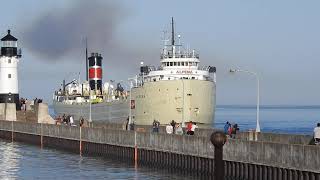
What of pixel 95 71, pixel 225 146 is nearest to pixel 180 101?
pixel 95 71

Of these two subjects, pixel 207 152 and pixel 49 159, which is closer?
pixel 207 152

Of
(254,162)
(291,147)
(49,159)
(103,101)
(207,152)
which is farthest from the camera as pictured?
(103,101)

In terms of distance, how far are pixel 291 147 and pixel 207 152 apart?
33.0 feet

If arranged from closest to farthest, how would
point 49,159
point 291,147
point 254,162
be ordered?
point 291,147 → point 254,162 → point 49,159

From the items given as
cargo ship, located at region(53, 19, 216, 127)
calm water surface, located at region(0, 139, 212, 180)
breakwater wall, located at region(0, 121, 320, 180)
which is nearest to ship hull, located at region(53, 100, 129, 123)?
cargo ship, located at region(53, 19, 216, 127)

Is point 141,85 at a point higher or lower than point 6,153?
higher

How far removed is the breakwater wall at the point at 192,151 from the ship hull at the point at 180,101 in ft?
80.9

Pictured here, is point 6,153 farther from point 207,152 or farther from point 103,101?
point 103,101

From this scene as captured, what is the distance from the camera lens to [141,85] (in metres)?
112

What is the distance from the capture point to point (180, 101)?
101 meters

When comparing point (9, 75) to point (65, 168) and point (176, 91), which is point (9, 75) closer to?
point (176, 91)

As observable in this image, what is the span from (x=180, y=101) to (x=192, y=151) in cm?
5101

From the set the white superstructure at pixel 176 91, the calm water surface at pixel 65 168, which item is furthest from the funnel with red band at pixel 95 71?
the calm water surface at pixel 65 168

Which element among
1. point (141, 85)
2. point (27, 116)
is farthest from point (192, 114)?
point (27, 116)
